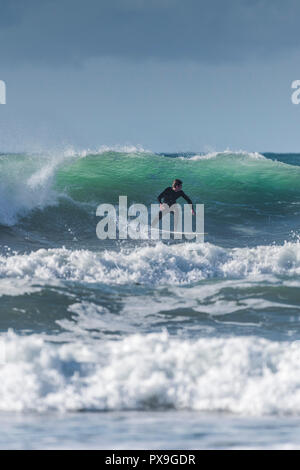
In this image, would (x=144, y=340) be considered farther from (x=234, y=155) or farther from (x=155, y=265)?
(x=234, y=155)

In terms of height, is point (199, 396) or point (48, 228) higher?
point (48, 228)

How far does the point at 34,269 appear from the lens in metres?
12.9

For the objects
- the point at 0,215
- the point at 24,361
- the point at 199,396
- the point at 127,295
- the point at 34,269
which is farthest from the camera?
the point at 0,215

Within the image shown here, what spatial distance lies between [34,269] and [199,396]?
6938 mm

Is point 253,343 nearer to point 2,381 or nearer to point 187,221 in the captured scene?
point 2,381

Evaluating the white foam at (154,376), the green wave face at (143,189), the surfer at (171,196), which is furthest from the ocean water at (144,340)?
the surfer at (171,196)

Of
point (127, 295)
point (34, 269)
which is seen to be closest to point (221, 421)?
point (127, 295)

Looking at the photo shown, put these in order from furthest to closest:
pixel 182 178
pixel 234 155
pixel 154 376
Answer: pixel 234 155
pixel 182 178
pixel 154 376
